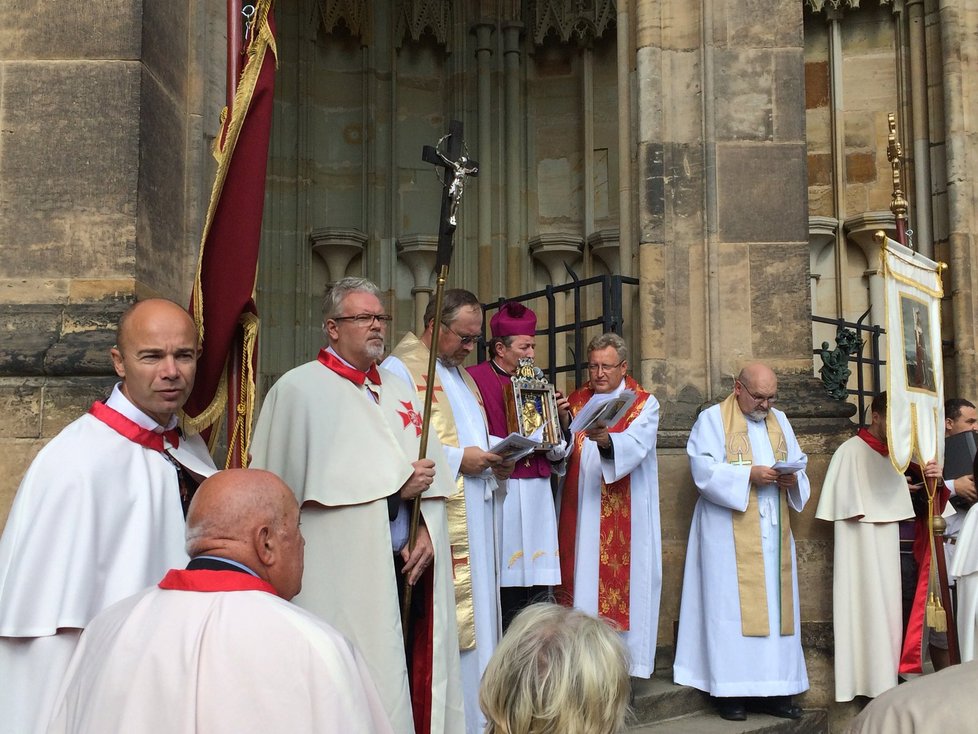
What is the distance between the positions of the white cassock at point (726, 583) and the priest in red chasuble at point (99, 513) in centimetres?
328

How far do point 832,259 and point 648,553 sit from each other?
14.5 feet

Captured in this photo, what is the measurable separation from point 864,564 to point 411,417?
9.83ft

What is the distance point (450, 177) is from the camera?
4.25 metres

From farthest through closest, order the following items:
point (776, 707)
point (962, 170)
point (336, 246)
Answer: point (336, 246) < point (962, 170) < point (776, 707)

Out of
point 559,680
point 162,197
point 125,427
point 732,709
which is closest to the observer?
point 559,680

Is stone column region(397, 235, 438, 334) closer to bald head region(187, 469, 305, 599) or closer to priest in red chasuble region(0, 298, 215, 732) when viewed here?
priest in red chasuble region(0, 298, 215, 732)

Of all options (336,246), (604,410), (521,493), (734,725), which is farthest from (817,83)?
(734,725)

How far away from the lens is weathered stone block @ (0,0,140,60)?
4.57 metres

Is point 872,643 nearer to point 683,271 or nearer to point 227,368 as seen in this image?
point 683,271

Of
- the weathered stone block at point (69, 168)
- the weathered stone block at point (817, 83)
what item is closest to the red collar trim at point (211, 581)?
the weathered stone block at point (69, 168)

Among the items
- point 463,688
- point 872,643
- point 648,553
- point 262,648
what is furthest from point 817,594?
point 262,648

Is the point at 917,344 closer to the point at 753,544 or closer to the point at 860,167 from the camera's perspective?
the point at 753,544

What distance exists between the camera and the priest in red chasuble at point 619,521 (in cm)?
578

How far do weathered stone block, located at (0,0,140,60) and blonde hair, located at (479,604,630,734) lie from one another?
3.36 metres
